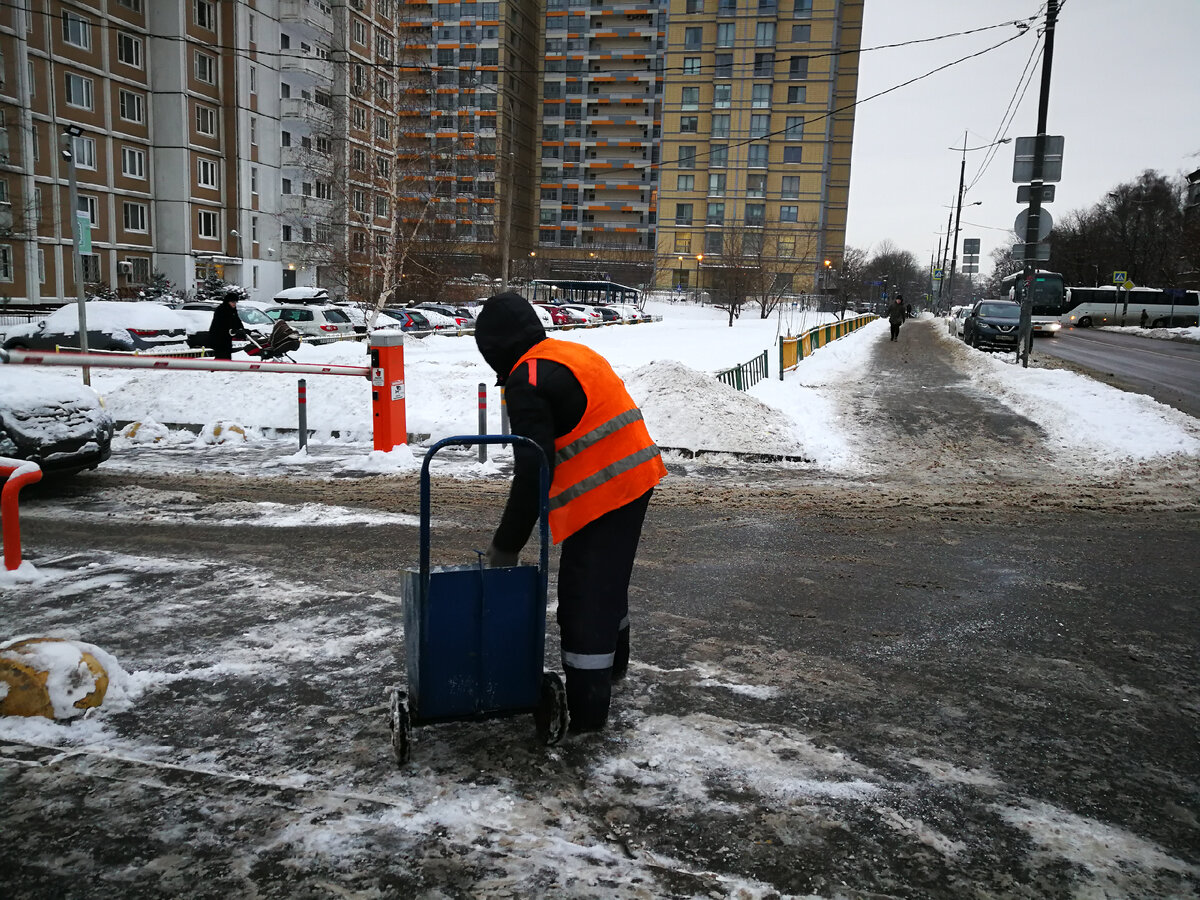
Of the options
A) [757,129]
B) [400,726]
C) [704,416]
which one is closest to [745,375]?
[704,416]

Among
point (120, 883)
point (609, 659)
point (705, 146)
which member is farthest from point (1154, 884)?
point (705, 146)

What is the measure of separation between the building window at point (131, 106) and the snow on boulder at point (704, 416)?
136ft

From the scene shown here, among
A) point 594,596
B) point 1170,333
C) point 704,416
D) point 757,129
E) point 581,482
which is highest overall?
point 757,129

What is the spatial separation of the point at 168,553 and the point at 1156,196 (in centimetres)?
9982

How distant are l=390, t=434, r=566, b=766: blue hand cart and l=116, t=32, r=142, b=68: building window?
161ft

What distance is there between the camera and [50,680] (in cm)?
373

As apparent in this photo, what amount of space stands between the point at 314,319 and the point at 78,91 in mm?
25203

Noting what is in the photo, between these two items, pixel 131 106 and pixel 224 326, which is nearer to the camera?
pixel 224 326

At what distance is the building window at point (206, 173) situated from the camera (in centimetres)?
4678

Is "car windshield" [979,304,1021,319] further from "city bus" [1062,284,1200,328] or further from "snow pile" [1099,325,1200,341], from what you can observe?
"city bus" [1062,284,1200,328]

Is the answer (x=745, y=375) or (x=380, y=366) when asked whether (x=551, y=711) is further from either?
(x=745, y=375)

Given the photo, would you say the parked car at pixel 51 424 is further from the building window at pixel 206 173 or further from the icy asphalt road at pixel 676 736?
the building window at pixel 206 173

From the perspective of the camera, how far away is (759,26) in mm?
83000

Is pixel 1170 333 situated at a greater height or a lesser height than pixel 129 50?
lesser
